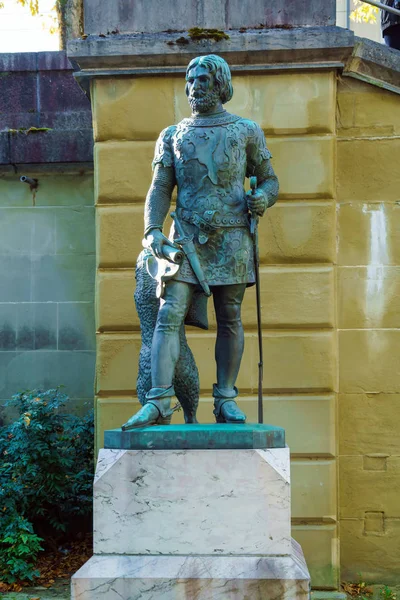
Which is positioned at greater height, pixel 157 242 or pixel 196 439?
pixel 157 242

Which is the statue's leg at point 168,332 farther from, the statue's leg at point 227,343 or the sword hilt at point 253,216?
the sword hilt at point 253,216

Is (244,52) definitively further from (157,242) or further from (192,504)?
(192,504)

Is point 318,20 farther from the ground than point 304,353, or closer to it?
farther from the ground

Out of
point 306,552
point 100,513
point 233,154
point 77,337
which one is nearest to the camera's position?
point 100,513

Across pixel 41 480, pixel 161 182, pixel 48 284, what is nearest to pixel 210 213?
pixel 161 182

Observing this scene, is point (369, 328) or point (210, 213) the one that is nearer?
point (210, 213)

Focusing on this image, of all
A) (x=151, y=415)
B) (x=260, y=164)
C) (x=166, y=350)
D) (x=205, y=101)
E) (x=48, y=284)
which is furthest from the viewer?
(x=48, y=284)

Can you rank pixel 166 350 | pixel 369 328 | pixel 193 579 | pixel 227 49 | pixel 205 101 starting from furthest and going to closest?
pixel 369 328 < pixel 227 49 < pixel 205 101 < pixel 166 350 < pixel 193 579

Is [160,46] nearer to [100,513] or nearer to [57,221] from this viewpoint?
[57,221]

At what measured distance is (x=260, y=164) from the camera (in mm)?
6426

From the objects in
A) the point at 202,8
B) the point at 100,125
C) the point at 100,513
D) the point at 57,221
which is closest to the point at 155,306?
the point at 100,513

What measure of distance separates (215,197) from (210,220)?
16cm

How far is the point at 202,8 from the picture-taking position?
8922 millimetres

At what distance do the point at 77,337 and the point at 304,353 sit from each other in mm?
2812
